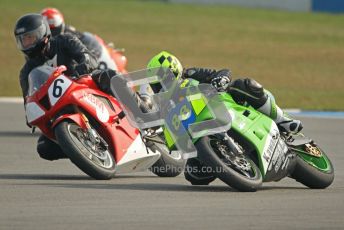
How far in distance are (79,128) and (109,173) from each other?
0.50 m

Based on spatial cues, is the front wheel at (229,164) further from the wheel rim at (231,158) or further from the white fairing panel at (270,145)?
the white fairing panel at (270,145)

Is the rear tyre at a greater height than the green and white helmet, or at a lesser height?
lesser

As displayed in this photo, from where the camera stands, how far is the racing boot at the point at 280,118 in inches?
384

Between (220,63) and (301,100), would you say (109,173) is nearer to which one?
(301,100)

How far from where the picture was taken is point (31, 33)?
36.8 feet

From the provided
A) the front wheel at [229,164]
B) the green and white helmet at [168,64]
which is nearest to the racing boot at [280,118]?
the front wheel at [229,164]

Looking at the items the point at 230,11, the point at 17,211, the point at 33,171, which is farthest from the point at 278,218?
the point at 230,11

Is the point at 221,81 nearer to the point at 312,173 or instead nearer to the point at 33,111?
the point at 312,173

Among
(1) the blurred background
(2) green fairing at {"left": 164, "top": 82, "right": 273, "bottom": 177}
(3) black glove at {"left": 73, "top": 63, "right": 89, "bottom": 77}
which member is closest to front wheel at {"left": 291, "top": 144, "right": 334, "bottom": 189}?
(2) green fairing at {"left": 164, "top": 82, "right": 273, "bottom": 177}

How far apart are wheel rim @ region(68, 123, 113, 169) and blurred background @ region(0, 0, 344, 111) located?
10.8 meters

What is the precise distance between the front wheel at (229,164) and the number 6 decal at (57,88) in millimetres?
1885

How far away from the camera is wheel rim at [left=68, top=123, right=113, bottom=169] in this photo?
1005 centimetres

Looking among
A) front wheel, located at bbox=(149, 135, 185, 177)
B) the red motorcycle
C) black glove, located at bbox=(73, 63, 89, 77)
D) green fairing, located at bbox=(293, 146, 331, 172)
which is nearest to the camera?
green fairing, located at bbox=(293, 146, 331, 172)

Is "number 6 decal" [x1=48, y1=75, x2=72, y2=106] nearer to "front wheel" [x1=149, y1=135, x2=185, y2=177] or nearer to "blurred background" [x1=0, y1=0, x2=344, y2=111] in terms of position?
"front wheel" [x1=149, y1=135, x2=185, y2=177]
